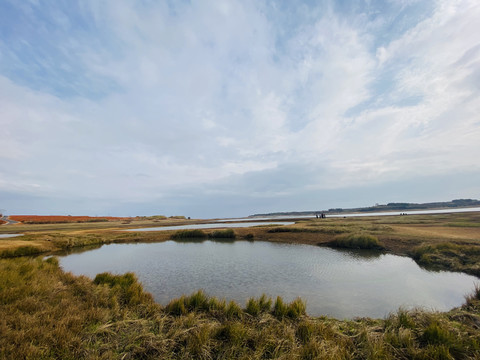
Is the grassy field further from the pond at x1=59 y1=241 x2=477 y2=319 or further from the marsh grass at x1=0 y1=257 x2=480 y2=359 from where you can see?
the pond at x1=59 y1=241 x2=477 y2=319

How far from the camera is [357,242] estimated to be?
2816 centimetres

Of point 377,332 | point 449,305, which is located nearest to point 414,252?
point 449,305

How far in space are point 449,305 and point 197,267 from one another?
16.8 m

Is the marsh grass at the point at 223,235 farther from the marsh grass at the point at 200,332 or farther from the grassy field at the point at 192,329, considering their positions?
the marsh grass at the point at 200,332

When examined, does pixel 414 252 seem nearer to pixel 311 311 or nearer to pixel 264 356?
pixel 311 311

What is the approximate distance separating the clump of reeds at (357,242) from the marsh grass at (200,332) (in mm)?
18144

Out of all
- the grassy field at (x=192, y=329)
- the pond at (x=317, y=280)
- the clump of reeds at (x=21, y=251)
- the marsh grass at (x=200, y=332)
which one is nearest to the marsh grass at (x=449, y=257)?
the pond at (x=317, y=280)

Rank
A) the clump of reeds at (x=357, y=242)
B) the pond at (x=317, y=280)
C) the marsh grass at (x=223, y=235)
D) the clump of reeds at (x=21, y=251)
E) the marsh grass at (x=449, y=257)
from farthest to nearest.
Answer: the marsh grass at (x=223, y=235) < the clump of reeds at (x=357, y=242) < the clump of reeds at (x=21, y=251) < the marsh grass at (x=449, y=257) < the pond at (x=317, y=280)

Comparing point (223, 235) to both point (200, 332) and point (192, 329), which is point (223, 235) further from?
point (200, 332)

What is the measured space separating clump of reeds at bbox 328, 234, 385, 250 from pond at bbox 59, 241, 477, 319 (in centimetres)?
357

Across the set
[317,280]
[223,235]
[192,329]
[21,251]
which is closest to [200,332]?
[192,329]

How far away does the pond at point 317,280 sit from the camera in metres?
11.7

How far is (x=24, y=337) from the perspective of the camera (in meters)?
5.86

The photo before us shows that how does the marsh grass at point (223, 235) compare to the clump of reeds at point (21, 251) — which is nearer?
the clump of reeds at point (21, 251)
